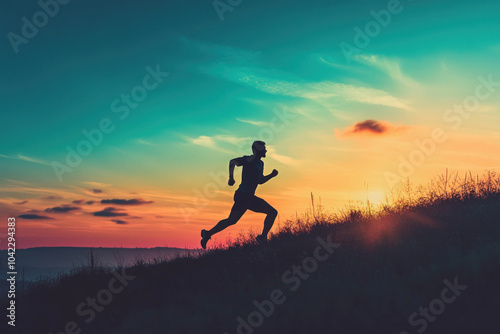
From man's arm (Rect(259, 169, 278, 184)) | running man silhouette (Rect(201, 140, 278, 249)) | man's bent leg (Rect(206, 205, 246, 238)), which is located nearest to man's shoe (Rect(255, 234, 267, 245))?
running man silhouette (Rect(201, 140, 278, 249))

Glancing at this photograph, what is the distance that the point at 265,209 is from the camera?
11.2 metres

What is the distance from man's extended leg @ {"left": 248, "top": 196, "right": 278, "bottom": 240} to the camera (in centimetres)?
1116

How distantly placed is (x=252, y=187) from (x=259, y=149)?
3.05ft

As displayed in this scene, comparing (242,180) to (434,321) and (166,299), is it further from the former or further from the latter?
(434,321)

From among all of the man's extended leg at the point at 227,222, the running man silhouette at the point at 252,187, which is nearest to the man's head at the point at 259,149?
the running man silhouette at the point at 252,187

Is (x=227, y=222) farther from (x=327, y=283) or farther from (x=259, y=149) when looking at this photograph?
(x=327, y=283)

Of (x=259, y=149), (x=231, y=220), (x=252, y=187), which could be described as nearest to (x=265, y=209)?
(x=252, y=187)

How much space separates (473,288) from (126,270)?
29.3 ft

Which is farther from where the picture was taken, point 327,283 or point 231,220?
point 231,220

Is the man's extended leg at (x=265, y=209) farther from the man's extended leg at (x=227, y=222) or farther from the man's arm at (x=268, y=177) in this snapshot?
the man's arm at (x=268, y=177)

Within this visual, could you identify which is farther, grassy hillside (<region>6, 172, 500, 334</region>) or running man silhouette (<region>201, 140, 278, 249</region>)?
running man silhouette (<region>201, 140, 278, 249</region>)

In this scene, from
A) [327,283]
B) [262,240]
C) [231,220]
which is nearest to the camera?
[327,283]

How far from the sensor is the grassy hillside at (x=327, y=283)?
623 centimetres

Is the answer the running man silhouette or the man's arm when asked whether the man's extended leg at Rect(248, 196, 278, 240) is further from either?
the man's arm
